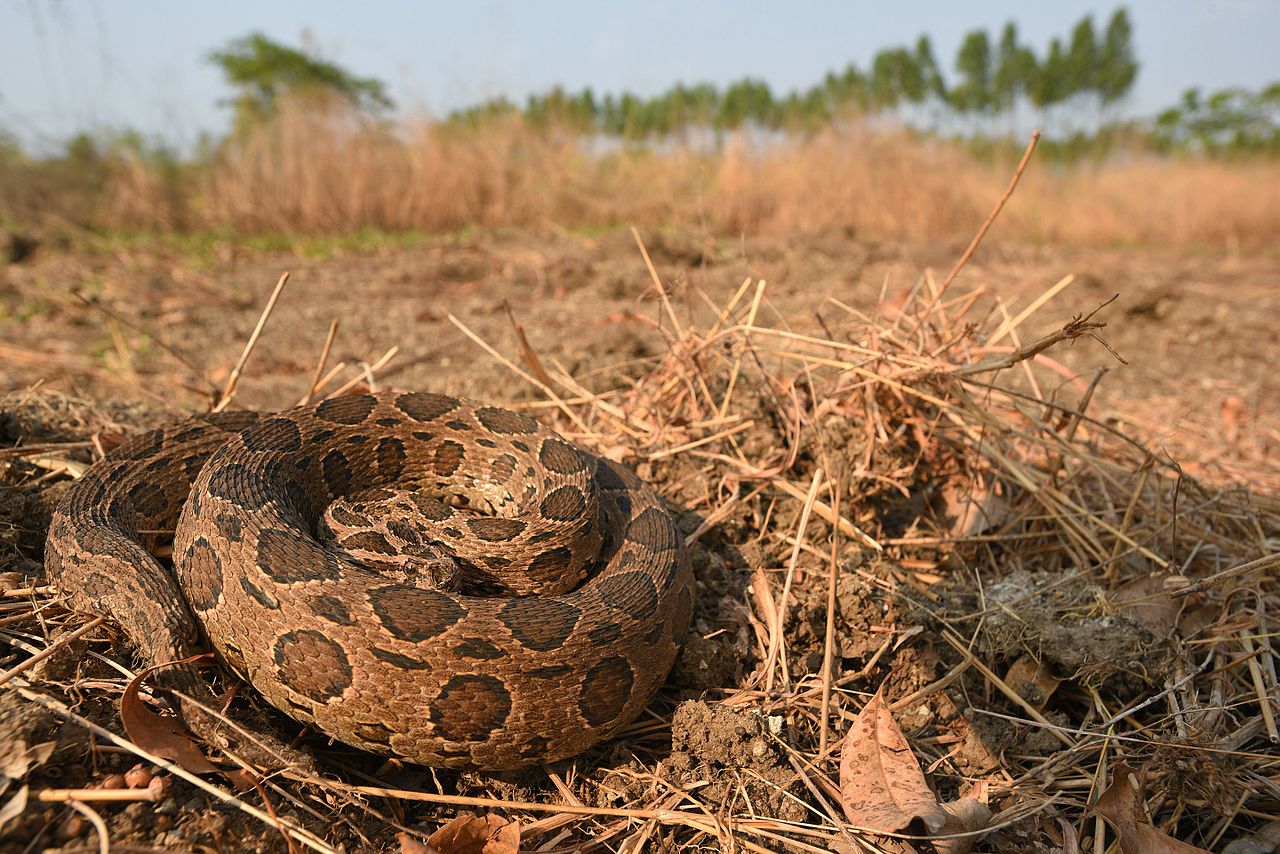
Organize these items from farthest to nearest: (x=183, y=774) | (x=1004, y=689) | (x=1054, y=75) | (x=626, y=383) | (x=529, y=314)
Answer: (x=1054, y=75) < (x=529, y=314) < (x=626, y=383) < (x=1004, y=689) < (x=183, y=774)

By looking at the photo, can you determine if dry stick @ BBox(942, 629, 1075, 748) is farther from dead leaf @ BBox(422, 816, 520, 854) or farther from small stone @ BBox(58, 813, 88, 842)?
small stone @ BBox(58, 813, 88, 842)

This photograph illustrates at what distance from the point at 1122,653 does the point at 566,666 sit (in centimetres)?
250

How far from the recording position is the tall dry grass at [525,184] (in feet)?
47.9

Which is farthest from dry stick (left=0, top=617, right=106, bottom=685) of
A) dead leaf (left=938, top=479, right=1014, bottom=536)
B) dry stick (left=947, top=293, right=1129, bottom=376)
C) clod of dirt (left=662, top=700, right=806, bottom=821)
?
dead leaf (left=938, top=479, right=1014, bottom=536)

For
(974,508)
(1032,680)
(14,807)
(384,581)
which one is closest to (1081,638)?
(1032,680)

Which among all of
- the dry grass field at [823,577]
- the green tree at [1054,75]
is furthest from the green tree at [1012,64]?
the dry grass field at [823,577]

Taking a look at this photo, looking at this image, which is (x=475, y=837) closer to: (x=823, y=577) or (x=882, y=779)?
(x=882, y=779)

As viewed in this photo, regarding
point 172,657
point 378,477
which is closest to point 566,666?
point 172,657

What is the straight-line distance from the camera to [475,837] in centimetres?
264

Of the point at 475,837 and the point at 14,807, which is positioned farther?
the point at 475,837

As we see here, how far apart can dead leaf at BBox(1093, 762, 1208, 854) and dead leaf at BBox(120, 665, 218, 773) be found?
3.20 m

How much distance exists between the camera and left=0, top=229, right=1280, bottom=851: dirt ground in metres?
2.83

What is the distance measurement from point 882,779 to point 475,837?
1536mm

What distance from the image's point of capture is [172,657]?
9.18 feet
